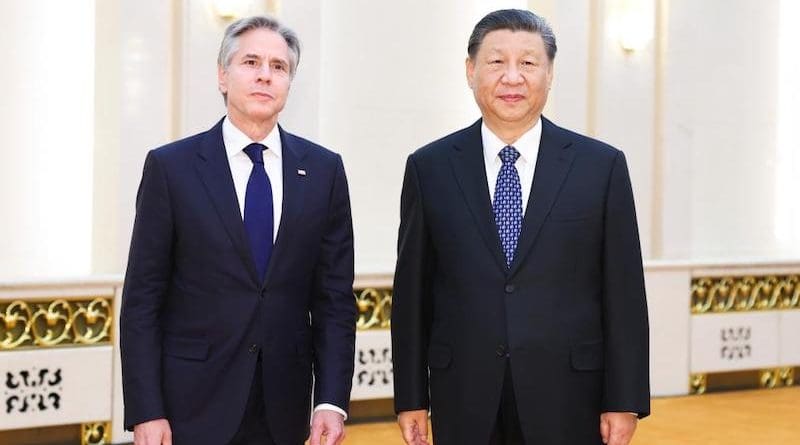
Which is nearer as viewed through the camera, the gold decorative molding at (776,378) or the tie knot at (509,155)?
the tie knot at (509,155)

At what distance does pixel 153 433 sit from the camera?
3166mm

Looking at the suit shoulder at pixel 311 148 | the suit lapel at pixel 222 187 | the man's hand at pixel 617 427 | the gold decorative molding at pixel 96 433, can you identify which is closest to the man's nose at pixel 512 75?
the suit shoulder at pixel 311 148

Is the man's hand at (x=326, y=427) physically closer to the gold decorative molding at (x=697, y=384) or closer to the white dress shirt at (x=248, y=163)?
the white dress shirt at (x=248, y=163)

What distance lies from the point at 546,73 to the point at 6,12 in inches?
190

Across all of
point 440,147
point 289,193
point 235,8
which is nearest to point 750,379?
point 235,8

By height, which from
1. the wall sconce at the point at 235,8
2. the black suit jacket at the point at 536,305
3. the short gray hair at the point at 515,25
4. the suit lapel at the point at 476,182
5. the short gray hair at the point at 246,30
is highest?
the wall sconce at the point at 235,8

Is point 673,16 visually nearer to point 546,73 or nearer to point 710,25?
point 710,25

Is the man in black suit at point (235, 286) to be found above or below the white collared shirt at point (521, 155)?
below

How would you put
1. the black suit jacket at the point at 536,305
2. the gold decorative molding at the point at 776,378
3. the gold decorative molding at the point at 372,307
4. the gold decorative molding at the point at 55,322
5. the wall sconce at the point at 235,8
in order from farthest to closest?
1. the gold decorative molding at the point at 776,378
2. the gold decorative molding at the point at 372,307
3. the wall sconce at the point at 235,8
4. the gold decorative molding at the point at 55,322
5. the black suit jacket at the point at 536,305

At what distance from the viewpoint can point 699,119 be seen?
9.70 meters

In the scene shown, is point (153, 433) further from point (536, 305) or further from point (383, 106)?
point (383, 106)

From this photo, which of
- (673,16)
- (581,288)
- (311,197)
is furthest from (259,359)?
(673,16)

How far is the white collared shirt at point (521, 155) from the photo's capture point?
11.5 ft

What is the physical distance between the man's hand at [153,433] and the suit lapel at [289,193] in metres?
0.49
